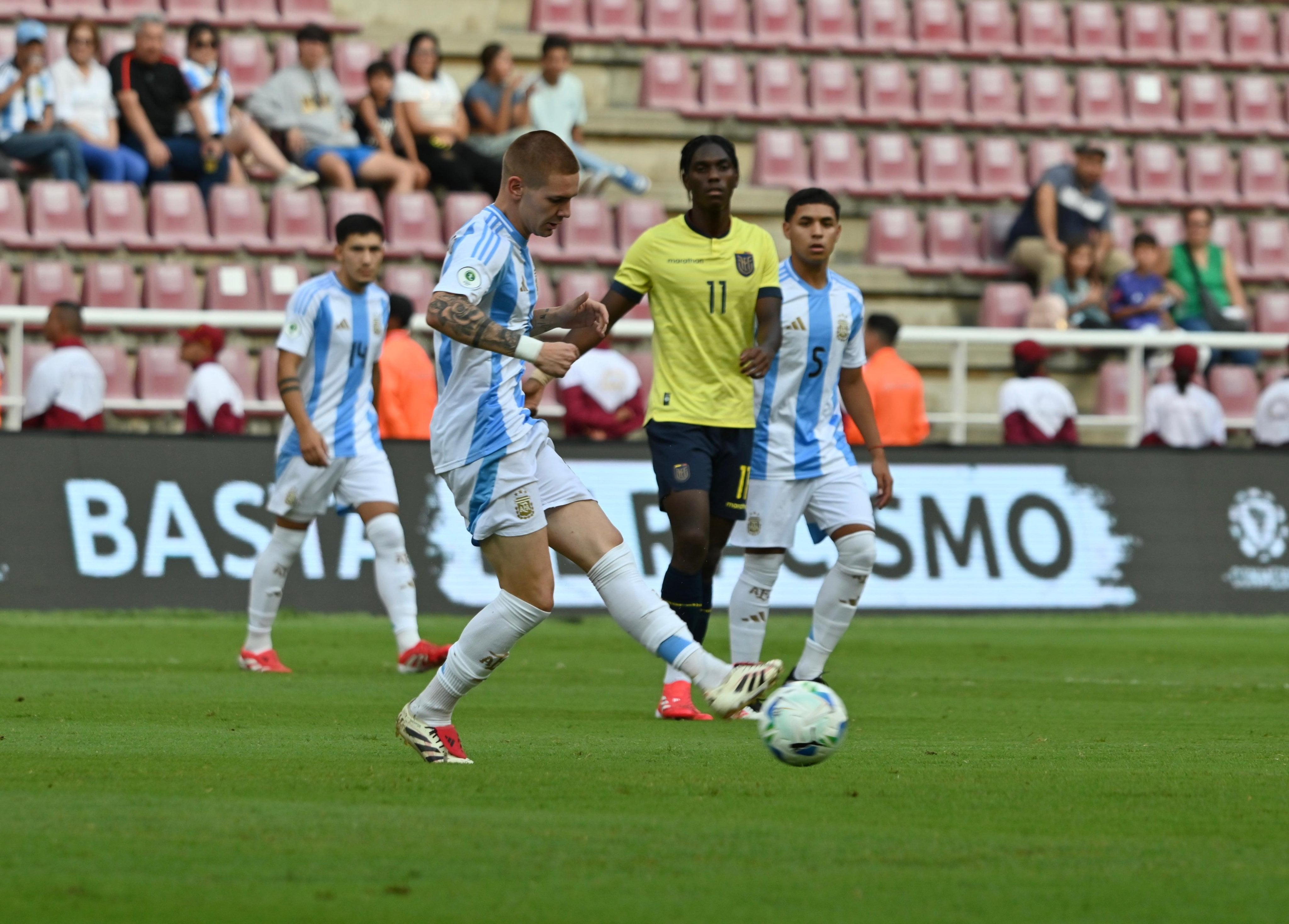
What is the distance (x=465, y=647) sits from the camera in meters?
6.31

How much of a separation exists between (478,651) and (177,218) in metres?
12.3

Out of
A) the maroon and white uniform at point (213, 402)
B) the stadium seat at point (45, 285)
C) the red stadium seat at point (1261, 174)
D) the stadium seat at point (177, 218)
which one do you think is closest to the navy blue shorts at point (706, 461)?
the maroon and white uniform at point (213, 402)

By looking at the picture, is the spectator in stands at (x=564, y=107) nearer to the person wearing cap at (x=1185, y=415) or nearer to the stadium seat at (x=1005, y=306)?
the stadium seat at (x=1005, y=306)

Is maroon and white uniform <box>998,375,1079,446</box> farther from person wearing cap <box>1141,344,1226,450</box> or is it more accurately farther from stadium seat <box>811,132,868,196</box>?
stadium seat <box>811,132,868,196</box>

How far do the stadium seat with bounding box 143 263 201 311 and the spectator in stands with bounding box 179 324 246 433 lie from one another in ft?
8.34

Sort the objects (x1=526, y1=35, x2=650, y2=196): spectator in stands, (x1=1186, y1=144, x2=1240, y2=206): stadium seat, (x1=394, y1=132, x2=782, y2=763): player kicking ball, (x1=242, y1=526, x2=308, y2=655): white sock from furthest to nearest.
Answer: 1. (x1=1186, y1=144, x2=1240, y2=206): stadium seat
2. (x1=526, y1=35, x2=650, y2=196): spectator in stands
3. (x1=242, y1=526, x2=308, y2=655): white sock
4. (x1=394, y1=132, x2=782, y2=763): player kicking ball

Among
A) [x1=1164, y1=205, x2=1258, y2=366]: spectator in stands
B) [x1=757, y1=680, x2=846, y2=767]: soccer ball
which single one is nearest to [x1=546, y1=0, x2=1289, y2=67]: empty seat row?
[x1=1164, y1=205, x2=1258, y2=366]: spectator in stands

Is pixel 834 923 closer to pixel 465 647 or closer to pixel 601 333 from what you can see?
pixel 465 647

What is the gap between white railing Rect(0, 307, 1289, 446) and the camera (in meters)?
14.9

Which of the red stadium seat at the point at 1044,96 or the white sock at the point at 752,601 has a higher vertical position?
the red stadium seat at the point at 1044,96

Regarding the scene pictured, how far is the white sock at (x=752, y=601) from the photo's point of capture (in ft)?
29.8

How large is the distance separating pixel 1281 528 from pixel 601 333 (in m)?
10.5

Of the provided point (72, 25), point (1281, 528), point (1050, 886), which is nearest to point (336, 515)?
point (72, 25)

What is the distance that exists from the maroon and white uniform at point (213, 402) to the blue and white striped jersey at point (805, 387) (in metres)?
6.32
